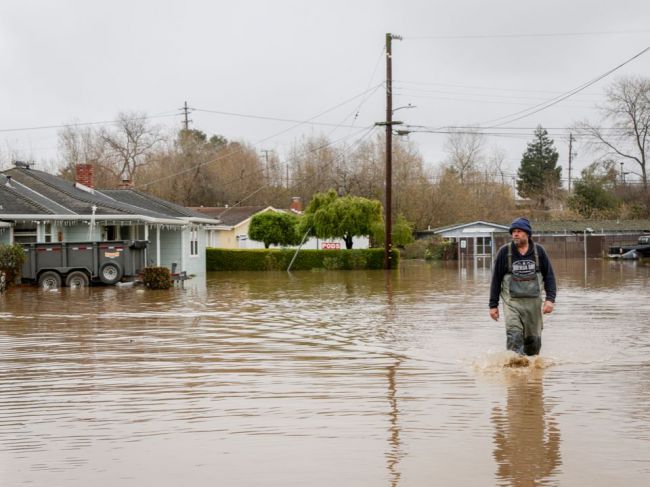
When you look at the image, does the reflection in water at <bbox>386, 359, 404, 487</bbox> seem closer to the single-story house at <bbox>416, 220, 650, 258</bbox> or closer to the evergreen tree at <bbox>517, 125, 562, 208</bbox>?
the single-story house at <bbox>416, 220, 650, 258</bbox>

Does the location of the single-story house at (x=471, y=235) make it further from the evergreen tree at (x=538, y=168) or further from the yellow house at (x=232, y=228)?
the evergreen tree at (x=538, y=168)

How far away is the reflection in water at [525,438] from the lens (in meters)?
6.57

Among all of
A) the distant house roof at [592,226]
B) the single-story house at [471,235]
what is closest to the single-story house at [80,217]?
the single-story house at [471,235]

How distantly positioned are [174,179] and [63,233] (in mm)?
47215

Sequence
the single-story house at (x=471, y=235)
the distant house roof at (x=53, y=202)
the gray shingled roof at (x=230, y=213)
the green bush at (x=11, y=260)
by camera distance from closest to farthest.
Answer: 1. the green bush at (x=11, y=260)
2. the distant house roof at (x=53, y=202)
3. the gray shingled roof at (x=230, y=213)
4. the single-story house at (x=471, y=235)

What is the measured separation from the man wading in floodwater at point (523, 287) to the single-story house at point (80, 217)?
84.1ft

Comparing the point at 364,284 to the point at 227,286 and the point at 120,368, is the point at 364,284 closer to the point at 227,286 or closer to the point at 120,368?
the point at 227,286

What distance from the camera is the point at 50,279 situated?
31.9 metres

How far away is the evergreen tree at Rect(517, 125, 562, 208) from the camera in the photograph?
397ft

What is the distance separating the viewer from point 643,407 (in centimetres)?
888

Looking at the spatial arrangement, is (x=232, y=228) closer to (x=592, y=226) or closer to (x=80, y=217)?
(x=592, y=226)

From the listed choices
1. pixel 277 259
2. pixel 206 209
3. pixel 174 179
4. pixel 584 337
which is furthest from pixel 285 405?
pixel 174 179

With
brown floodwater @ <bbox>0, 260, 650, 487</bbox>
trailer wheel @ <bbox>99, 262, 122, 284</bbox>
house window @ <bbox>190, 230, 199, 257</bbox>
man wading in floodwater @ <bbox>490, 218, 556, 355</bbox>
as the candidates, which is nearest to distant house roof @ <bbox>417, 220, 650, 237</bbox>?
house window @ <bbox>190, 230, 199, 257</bbox>

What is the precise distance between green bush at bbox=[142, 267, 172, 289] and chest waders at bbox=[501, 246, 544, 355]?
69.6 feet
